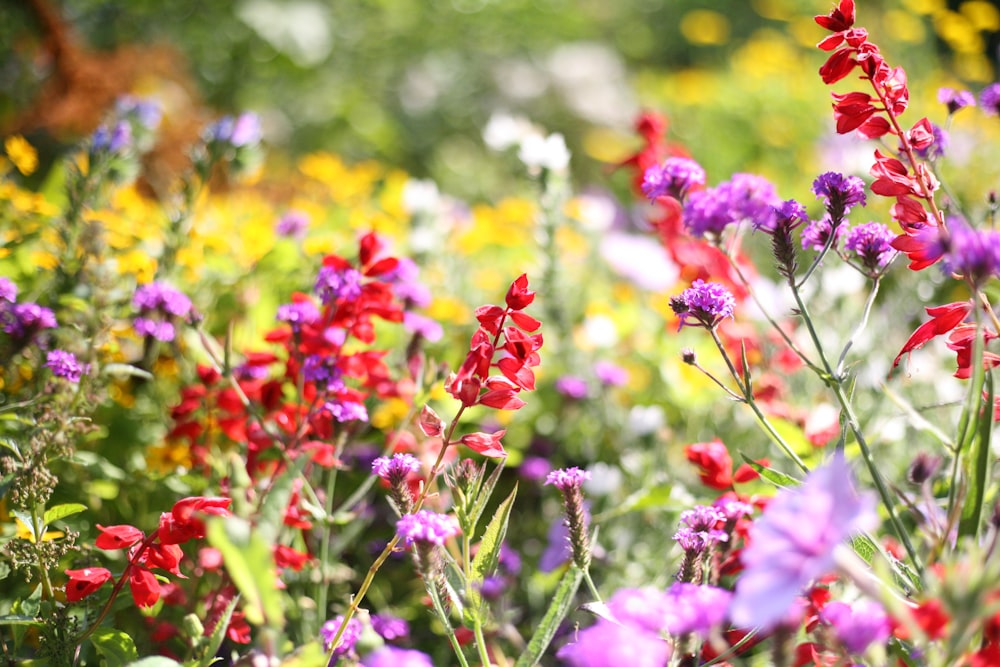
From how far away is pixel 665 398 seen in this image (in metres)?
1.92

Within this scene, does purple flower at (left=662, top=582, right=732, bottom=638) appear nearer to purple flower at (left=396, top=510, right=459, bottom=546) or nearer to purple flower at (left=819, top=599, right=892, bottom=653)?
purple flower at (left=819, top=599, right=892, bottom=653)

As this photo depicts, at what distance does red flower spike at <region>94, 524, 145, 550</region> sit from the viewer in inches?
37.9

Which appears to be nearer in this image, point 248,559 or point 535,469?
point 248,559

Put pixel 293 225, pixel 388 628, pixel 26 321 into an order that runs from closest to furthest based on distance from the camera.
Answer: pixel 388 628 → pixel 26 321 → pixel 293 225

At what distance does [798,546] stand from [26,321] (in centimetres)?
117

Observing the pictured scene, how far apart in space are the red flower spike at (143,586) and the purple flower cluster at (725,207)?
788 millimetres

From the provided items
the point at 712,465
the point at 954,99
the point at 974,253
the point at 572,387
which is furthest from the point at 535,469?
the point at 974,253

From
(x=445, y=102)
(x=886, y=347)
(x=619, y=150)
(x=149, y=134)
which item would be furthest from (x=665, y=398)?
(x=445, y=102)

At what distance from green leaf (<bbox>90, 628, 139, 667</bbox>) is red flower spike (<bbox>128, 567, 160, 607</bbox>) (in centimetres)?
5

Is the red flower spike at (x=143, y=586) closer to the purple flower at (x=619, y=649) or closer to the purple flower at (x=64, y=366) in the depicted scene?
the purple flower at (x=64, y=366)

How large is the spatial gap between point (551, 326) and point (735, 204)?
3.70 feet

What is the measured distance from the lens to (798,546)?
0.57 m

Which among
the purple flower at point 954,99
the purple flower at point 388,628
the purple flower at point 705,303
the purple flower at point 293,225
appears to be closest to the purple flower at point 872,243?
the purple flower at point 705,303

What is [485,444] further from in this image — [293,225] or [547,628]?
[293,225]
